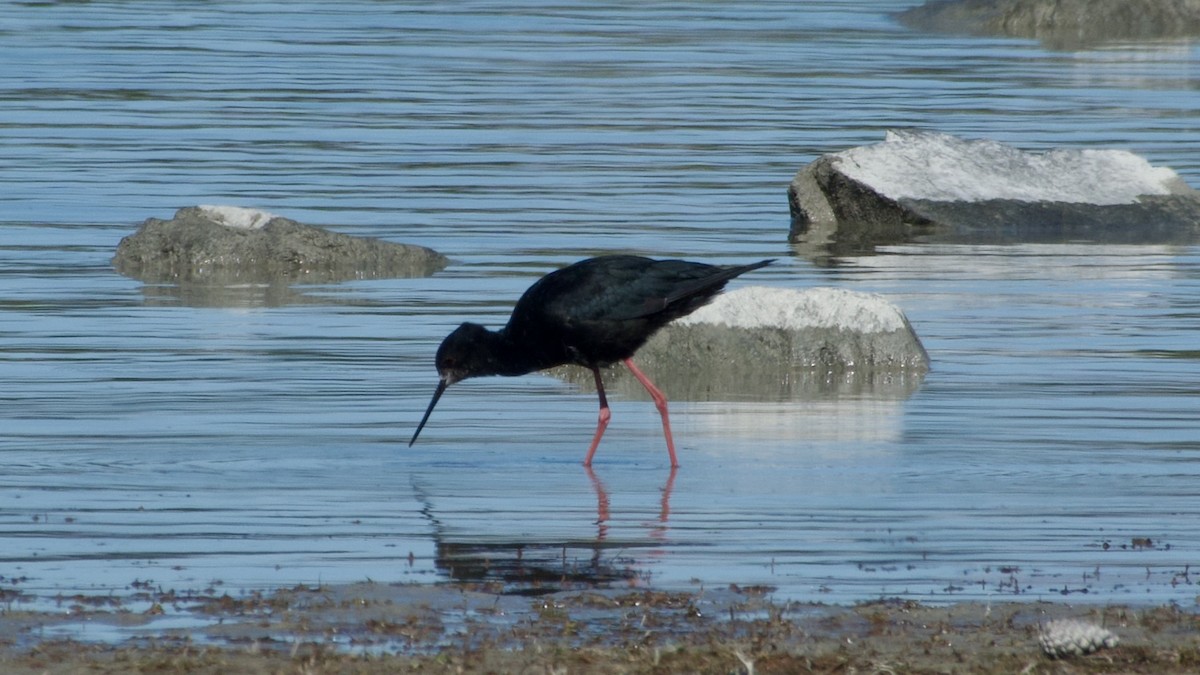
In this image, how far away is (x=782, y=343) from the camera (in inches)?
458

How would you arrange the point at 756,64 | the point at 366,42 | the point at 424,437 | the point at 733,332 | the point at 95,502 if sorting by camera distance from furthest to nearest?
1. the point at 366,42
2. the point at 756,64
3. the point at 733,332
4. the point at 424,437
5. the point at 95,502

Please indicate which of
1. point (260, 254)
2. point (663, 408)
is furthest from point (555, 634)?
point (260, 254)

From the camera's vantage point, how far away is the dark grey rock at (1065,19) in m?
38.0

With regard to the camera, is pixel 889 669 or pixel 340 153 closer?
pixel 889 669

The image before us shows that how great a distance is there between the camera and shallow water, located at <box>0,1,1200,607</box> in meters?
7.45

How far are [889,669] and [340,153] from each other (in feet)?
55.0

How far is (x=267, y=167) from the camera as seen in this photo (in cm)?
2070

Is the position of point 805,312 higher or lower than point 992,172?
lower

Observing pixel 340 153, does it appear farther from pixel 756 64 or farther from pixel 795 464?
pixel 795 464

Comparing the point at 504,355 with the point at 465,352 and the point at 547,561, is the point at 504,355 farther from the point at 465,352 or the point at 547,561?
the point at 547,561

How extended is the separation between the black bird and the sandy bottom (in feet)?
9.52

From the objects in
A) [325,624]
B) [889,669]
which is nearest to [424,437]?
[325,624]

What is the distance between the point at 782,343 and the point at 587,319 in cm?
230

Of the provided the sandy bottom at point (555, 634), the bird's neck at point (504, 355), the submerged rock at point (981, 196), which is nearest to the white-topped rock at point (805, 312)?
the bird's neck at point (504, 355)
